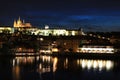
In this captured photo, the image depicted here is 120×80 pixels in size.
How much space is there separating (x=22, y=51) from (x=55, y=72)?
1095cm

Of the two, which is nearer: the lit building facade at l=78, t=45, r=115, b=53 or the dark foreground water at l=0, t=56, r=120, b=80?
the dark foreground water at l=0, t=56, r=120, b=80

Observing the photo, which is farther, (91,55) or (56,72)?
(91,55)

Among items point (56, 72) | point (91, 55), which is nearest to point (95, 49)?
point (91, 55)

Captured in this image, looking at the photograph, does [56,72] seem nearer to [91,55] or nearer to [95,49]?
[91,55]

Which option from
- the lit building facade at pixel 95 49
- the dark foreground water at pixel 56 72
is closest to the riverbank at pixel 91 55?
the lit building facade at pixel 95 49

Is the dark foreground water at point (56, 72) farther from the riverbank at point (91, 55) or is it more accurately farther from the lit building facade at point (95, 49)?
the lit building facade at point (95, 49)

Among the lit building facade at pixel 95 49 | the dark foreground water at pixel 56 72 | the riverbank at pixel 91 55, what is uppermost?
the lit building facade at pixel 95 49

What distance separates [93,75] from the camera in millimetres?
15539

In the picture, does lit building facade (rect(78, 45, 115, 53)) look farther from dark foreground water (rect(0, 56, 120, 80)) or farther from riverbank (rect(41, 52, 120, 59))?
dark foreground water (rect(0, 56, 120, 80))

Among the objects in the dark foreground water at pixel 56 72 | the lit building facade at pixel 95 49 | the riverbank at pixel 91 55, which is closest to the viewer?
the dark foreground water at pixel 56 72

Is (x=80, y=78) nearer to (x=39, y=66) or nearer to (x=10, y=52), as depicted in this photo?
(x=39, y=66)

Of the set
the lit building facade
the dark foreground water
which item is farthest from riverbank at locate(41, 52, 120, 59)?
the dark foreground water

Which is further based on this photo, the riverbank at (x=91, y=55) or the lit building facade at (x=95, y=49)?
the lit building facade at (x=95, y=49)

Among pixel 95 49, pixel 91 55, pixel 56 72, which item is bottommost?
pixel 56 72
